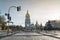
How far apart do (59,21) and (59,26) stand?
620 centimetres

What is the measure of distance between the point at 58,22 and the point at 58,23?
0.93 meters

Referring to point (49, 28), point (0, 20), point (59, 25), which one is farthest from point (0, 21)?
point (59, 25)

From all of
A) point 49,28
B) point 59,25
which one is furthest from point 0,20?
point 59,25

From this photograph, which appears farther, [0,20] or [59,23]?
[59,23]

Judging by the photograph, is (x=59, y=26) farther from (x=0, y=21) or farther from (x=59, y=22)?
(x=0, y=21)

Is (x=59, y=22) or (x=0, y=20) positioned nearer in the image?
(x=0, y=20)

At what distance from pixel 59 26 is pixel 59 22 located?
3741mm

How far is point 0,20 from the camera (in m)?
136

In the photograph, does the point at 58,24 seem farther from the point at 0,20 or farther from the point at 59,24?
the point at 0,20

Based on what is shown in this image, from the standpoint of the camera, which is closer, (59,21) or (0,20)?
(0,20)

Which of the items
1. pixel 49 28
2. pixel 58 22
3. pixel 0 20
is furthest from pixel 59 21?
pixel 0 20

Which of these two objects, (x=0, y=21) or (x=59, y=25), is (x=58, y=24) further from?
(x=0, y=21)

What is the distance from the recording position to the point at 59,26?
7244 inches

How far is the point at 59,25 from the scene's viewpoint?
186 m
